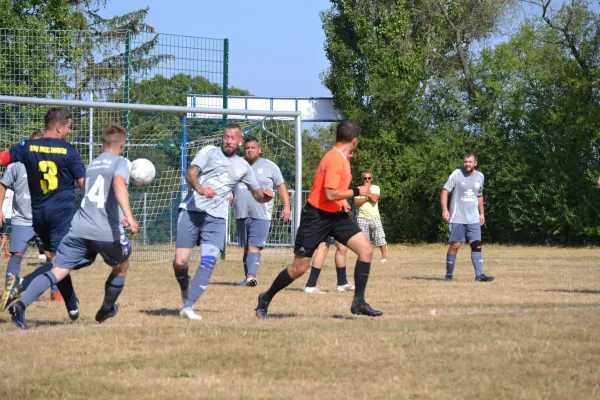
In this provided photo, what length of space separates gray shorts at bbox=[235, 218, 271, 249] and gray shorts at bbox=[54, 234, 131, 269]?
584cm

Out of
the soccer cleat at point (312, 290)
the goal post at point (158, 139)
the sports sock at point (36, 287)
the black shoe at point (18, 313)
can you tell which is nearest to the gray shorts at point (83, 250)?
the sports sock at point (36, 287)

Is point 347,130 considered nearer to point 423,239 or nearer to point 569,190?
point 569,190

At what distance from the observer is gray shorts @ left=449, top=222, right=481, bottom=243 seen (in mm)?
15328

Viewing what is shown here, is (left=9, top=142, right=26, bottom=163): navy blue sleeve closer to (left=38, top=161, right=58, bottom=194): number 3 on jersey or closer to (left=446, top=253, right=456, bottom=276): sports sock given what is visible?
(left=38, top=161, right=58, bottom=194): number 3 on jersey

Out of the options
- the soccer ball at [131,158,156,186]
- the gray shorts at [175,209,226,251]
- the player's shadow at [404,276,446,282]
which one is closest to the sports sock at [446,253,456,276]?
the player's shadow at [404,276,446,282]

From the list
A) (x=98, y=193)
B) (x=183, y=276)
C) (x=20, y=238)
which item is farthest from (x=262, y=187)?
(x=98, y=193)

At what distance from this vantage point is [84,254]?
8.14 meters

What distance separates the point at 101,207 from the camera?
26.3ft

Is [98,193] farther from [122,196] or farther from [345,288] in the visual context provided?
[345,288]

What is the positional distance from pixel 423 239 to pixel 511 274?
62.2ft

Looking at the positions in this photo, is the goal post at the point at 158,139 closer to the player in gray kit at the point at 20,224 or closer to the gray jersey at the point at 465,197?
the gray jersey at the point at 465,197

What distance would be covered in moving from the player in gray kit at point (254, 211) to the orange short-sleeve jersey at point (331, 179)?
4.66 metres

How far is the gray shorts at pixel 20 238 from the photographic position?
35.6 ft

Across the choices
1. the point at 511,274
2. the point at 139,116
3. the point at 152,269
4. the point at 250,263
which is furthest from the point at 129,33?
the point at 511,274
